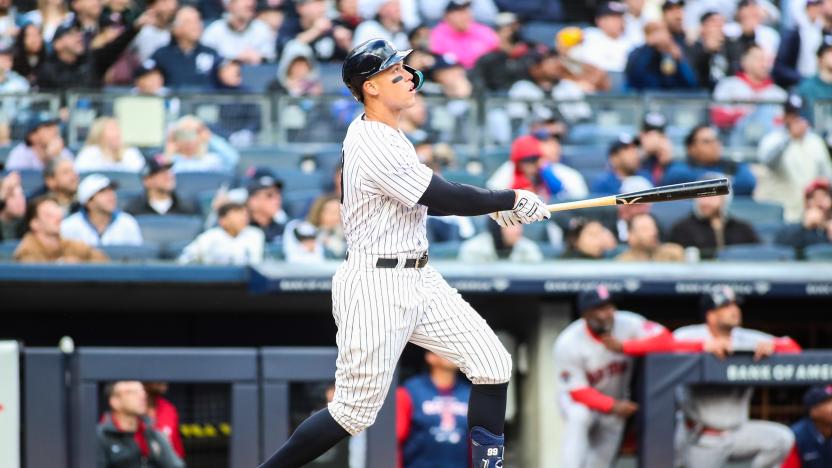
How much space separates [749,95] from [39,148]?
482cm

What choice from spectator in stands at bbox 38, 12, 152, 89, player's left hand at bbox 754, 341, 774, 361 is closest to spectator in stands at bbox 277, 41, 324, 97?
spectator in stands at bbox 38, 12, 152, 89

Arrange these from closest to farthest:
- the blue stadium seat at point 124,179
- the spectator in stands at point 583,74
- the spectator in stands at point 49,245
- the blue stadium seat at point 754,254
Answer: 1. the spectator in stands at point 49,245
2. the blue stadium seat at point 754,254
3. the blue stadium seat at point 124,179
4. the spectator in stands at point 583,74

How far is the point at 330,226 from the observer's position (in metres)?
7.41

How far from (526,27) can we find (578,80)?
1.13m

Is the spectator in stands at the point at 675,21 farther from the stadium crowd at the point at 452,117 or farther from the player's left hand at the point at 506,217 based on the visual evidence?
the player's left hand at the point at 506,217

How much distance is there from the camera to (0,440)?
5.76 metres

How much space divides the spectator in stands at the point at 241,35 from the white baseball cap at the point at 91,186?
201cm

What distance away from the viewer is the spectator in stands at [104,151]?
318 inches

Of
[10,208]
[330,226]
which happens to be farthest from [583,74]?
[10,208]

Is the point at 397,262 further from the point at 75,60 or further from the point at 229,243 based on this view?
the point at 75,60

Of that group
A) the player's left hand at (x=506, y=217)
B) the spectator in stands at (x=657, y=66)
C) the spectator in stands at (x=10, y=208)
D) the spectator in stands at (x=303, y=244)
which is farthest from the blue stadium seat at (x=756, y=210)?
the player's left hand at (x=506, y=217)

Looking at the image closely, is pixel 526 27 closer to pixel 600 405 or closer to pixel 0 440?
pixel 600 405

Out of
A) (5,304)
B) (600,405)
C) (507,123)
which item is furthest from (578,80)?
(5,304)

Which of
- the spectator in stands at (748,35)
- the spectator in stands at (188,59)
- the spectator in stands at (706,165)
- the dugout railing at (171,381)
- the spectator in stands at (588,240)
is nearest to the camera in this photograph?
the dugout railing at (171,381)
